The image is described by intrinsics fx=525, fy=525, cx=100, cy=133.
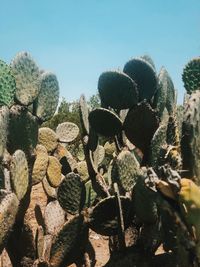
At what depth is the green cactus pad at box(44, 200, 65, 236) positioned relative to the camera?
450 cm

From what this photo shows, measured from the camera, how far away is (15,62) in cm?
396

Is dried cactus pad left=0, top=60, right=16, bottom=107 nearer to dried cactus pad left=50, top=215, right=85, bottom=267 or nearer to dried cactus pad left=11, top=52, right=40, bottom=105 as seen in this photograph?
dried cactus pad left=11, top=52, right=40, bottom=105

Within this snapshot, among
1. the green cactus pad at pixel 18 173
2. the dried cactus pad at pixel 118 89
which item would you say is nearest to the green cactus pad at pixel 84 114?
the dried cactus pad at pixel 118 89

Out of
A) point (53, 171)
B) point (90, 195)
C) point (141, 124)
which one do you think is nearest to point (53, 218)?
point (53, 171)

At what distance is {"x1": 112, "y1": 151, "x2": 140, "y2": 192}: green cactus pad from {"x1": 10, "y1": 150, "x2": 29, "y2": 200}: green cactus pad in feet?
2.02

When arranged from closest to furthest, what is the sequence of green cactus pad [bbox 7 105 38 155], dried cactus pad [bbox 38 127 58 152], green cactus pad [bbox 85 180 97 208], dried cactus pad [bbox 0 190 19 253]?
dried cactus pad [bbox 0 190 19 253], green cactus pad [bbox 7 105 38 155], green cactus pad [bbox 85 180 97 208], dried cactus pad [bbox 38 127 58 152]

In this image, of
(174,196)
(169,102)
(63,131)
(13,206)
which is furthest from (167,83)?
(63,131)

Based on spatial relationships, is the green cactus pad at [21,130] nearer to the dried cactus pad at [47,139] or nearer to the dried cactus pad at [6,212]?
the dried cactus pad at [6,212]

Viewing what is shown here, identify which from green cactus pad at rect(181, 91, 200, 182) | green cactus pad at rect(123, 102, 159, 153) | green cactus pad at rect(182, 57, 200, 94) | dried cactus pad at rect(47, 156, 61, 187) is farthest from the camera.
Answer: dried cactus pad at rect(47, 156, 61, 187)

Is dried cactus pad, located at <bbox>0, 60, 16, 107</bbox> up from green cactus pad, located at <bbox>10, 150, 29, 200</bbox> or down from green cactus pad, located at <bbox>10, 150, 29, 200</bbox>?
up

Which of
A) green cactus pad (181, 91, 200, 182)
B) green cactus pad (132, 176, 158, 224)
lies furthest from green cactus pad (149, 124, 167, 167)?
green cactus pad (181, 91, 200, 182)

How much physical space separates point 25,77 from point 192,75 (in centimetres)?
123

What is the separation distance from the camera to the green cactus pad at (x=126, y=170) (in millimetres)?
3438

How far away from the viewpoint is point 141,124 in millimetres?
3588
